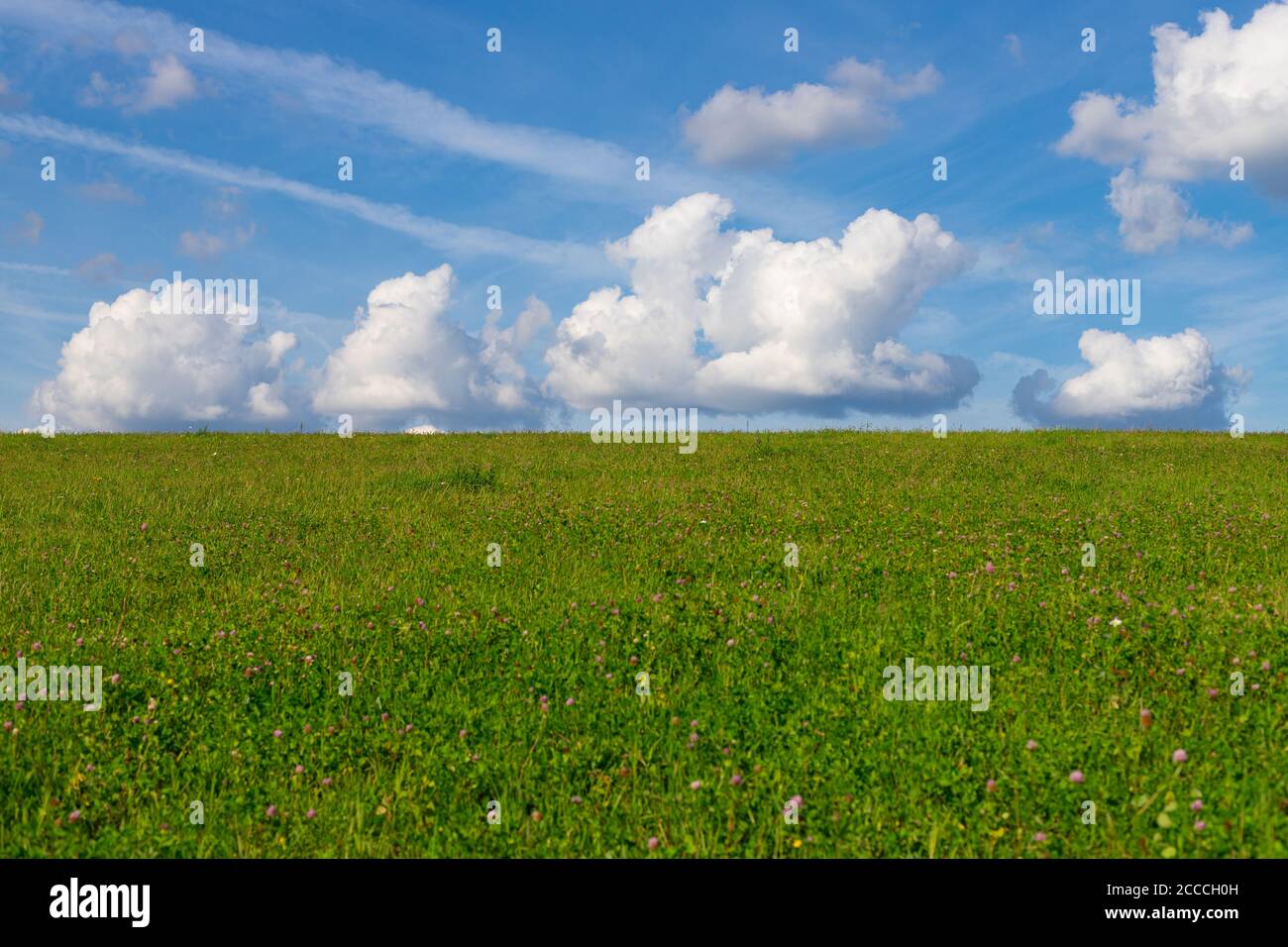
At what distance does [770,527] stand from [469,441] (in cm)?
1617

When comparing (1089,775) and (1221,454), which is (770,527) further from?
(1221,454)

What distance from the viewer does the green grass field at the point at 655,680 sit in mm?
6156

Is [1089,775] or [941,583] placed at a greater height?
[941,583]

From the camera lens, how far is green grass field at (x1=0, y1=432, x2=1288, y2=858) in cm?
616

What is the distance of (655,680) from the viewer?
27.1ft

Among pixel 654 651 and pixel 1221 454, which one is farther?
pixel 1221 454
